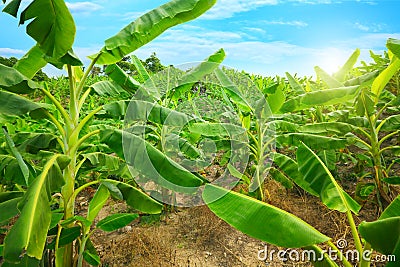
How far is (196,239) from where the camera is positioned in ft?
10.8

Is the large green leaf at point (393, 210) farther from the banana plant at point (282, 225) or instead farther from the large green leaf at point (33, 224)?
the large green leaf at point (33, 224)

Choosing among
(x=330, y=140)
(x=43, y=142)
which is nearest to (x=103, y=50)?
(x=43, y=142)

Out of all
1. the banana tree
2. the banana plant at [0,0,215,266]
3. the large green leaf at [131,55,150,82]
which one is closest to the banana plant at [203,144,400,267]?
the banana plant at [0,0,215,266]

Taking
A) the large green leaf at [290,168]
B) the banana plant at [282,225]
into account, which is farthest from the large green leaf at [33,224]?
the large green leaf at [290,168]

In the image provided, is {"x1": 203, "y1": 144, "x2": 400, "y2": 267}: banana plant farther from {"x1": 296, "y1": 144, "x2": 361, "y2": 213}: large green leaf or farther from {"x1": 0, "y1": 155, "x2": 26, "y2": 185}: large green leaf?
{"x1": 0, "y1": 155, "x2": 26, "y2": 185}: large green leaf

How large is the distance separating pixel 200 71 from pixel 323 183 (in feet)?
6.04

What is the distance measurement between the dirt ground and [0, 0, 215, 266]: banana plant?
548 millimetres

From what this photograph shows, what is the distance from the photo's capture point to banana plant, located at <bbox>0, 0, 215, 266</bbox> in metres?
1.60

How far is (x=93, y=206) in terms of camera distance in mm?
2520

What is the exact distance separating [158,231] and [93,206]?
3.46 feet

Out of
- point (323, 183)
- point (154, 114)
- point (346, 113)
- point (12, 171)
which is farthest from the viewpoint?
point (346, 113)

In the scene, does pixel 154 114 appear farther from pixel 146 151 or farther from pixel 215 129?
pixel 215 129

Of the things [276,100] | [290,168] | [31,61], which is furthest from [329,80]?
[31,61]

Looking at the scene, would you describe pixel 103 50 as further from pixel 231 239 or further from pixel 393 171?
pixel 393 171
